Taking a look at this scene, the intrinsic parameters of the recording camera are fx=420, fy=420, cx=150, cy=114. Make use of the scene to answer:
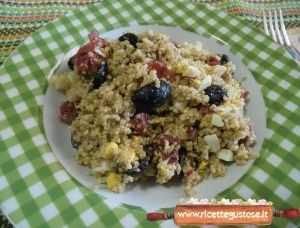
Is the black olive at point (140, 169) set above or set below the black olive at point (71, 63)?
below

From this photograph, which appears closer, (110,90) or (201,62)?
(110,90)

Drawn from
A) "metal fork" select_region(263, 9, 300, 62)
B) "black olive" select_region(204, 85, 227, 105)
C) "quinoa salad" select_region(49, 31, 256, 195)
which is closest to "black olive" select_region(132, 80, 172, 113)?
"quinoa salad" select_region(49, 31, 256, 195)

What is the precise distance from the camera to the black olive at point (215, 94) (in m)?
1.29

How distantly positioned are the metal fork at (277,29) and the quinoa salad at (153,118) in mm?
388

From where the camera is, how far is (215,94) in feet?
4.24

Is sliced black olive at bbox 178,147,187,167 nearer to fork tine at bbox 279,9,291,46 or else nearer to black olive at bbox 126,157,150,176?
black olive at bbox 126,157,150,176

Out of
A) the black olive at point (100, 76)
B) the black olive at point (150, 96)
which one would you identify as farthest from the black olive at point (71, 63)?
the black olive at point (150, 96)

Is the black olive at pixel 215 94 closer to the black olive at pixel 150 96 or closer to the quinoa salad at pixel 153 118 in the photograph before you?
the quinoa salad at pixel 153 118

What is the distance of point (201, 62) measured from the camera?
56.5 inches

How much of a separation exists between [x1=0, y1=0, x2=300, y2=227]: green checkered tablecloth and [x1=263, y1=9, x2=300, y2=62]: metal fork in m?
0.16

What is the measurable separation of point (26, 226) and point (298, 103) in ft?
Result: 2.95

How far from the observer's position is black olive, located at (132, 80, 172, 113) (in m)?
1.23

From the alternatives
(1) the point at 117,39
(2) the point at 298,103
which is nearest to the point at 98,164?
(1) the point at 117,39

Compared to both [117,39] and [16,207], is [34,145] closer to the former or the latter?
[16,207]
